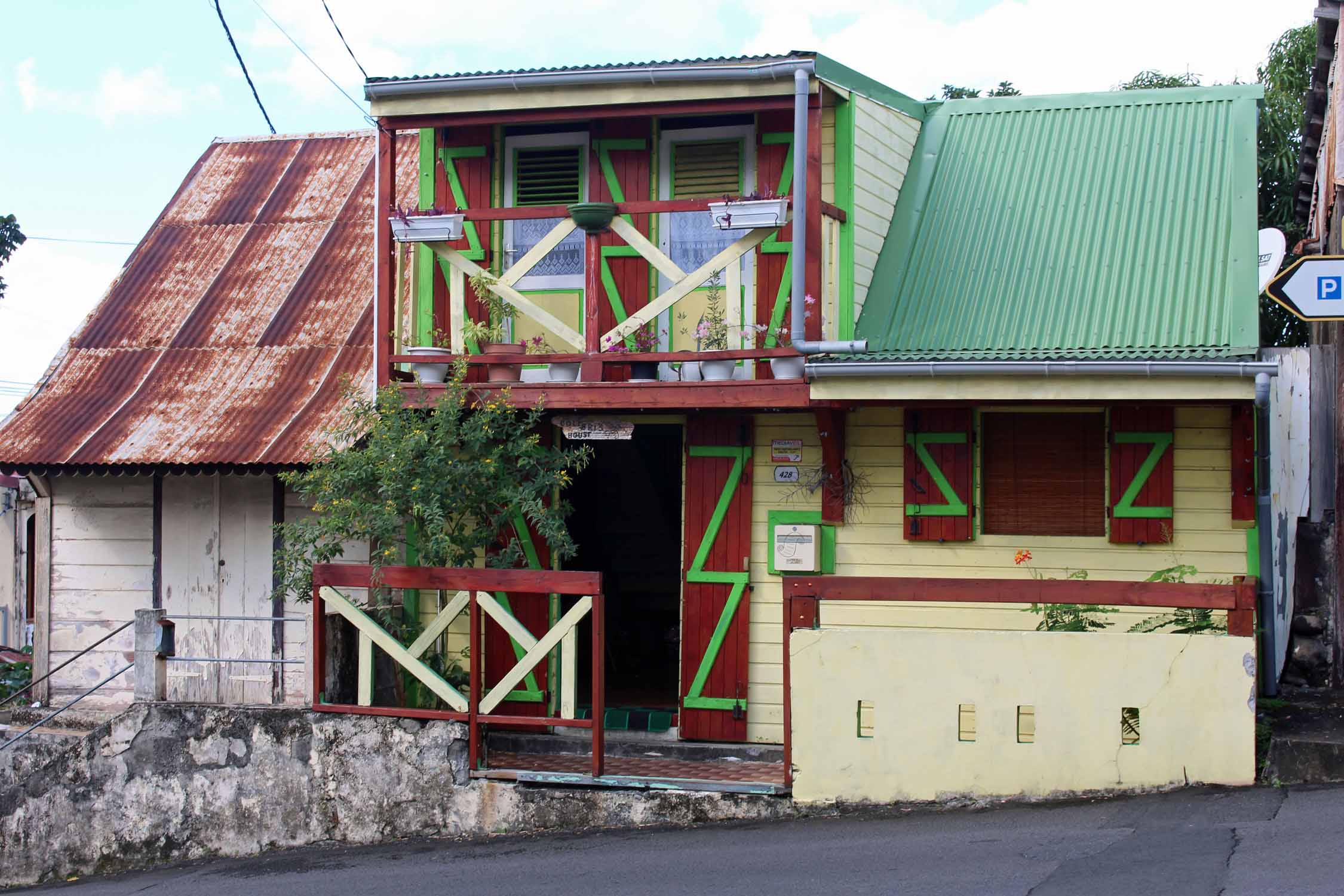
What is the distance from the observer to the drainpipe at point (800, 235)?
9273 mm

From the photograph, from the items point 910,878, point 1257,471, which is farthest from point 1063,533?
point 910,878

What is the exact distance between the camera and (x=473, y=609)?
9.48 meters

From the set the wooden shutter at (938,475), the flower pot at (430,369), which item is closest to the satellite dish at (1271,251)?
the wooden shutter at (938,475)

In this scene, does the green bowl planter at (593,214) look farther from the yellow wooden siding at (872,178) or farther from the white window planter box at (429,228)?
the yellow wooden siding at (872,178)

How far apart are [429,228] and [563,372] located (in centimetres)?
146

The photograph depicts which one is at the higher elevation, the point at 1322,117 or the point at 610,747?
the point at 1322,117

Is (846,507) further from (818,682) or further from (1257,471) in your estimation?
(1257,471)

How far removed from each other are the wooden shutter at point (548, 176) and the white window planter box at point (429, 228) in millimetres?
964

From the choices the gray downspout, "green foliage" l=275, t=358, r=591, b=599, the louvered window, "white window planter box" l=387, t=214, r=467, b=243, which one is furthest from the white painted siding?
the gray downspout

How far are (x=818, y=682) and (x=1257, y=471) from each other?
3.63 metres

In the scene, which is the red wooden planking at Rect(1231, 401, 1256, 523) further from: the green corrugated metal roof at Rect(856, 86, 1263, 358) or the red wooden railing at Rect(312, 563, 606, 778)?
the red wooden railing at Rect(312, 563, 606, 778)

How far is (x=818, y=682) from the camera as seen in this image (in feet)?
28.2

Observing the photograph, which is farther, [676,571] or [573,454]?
[676,571]

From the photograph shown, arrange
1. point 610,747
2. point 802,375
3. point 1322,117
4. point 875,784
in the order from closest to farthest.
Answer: point 875,784 → point 802,375 → point 610,747 → point 1322,117
